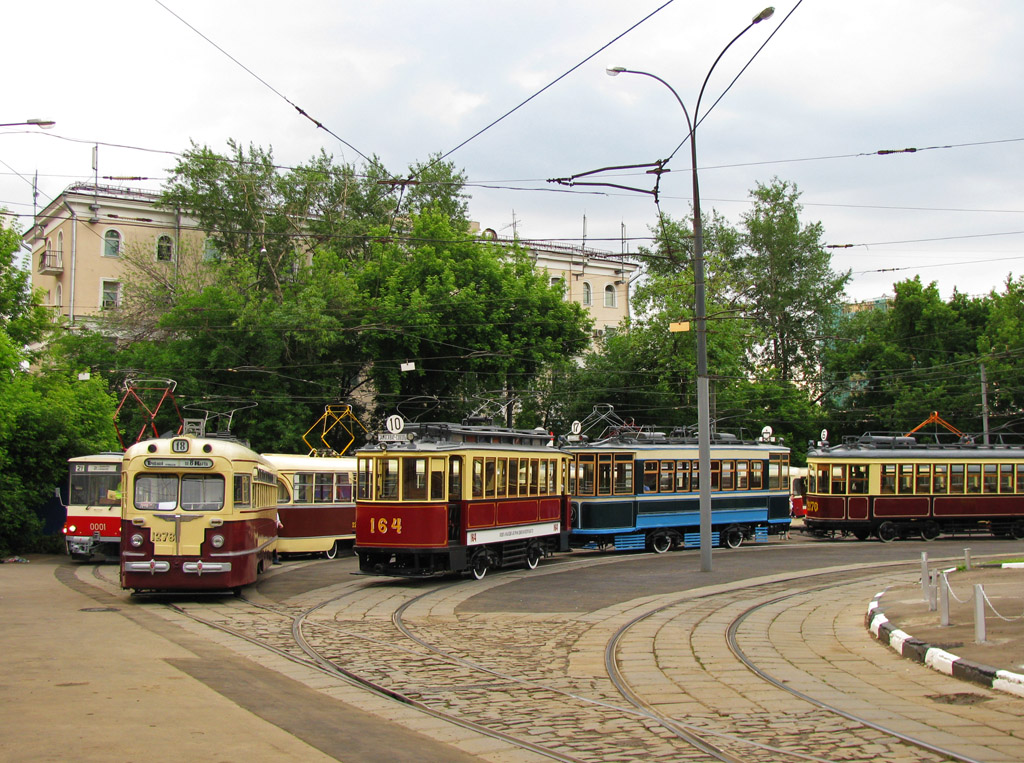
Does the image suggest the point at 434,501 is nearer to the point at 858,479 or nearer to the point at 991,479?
the point at 858,479

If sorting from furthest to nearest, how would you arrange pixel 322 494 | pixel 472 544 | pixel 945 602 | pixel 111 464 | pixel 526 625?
A: pixel 322 494 → pixel 111 464 → pixel 472 544 → pixel 526 625 → pixel 945 602

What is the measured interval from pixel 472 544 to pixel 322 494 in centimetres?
851

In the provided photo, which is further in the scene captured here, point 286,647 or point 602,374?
point 602,374

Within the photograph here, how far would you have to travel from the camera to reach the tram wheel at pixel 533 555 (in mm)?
22900

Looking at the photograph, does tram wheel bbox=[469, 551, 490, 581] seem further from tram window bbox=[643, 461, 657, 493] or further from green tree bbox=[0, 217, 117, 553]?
green tree bbox=[0, 217, 117, 553]

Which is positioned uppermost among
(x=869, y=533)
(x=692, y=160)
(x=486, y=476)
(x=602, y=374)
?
(x=692, y=160)

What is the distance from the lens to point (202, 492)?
654 inches

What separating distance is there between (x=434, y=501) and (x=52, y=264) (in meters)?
35.9

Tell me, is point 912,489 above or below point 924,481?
below

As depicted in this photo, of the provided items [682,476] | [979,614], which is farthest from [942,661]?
[682,476]

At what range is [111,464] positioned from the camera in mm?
25047

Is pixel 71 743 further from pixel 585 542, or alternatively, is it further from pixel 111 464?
pixel 585 542

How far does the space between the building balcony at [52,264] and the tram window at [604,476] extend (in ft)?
104

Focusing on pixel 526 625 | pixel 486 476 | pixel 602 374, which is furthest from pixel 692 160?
pixel 602 374
